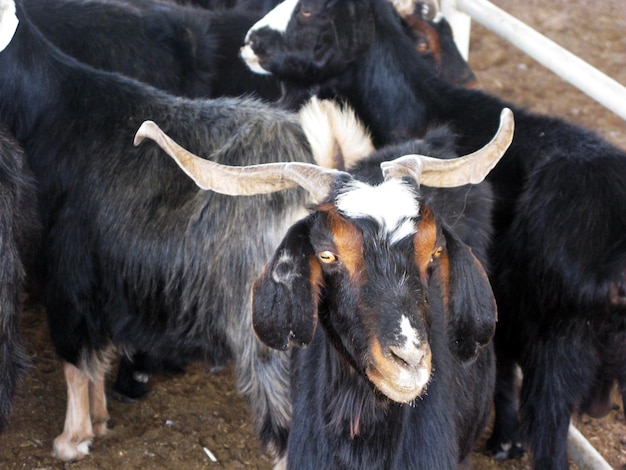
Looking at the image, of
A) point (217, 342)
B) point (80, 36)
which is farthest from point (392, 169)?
point (80, 36)

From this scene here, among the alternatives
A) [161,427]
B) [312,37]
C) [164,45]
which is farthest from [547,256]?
[164,45]

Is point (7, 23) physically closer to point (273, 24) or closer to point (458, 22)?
point (273, 24)

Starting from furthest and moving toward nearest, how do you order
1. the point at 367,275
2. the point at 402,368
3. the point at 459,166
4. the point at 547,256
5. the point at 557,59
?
the point at 557,59, the point at 547,256, the point at 459,166, the point at 367,275, the point at 402,368

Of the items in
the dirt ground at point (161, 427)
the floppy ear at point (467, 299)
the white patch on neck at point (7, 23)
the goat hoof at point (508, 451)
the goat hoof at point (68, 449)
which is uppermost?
the white patch on neck at point (7, 23)

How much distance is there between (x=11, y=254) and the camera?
407cm

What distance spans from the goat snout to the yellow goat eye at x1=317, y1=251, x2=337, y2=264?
31cm

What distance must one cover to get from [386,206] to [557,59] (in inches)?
93.7

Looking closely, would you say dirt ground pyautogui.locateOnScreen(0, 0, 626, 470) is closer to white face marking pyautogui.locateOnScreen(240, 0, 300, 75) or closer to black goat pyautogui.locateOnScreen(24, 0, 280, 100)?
black goat pyautogui.locateOnScreen(24, 0, 280, 100)

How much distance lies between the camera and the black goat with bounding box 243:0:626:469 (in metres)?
4.08

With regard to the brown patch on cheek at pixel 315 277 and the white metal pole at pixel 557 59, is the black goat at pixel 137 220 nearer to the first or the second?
the brown patch on cheek at pixel 315 277

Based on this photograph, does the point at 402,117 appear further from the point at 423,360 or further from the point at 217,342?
the point at 423,360

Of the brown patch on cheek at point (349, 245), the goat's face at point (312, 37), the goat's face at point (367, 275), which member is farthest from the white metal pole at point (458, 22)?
the brown patch on cheek at point (349, 245)

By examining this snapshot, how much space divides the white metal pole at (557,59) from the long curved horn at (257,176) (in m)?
1.99

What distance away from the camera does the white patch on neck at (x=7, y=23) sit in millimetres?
4523
